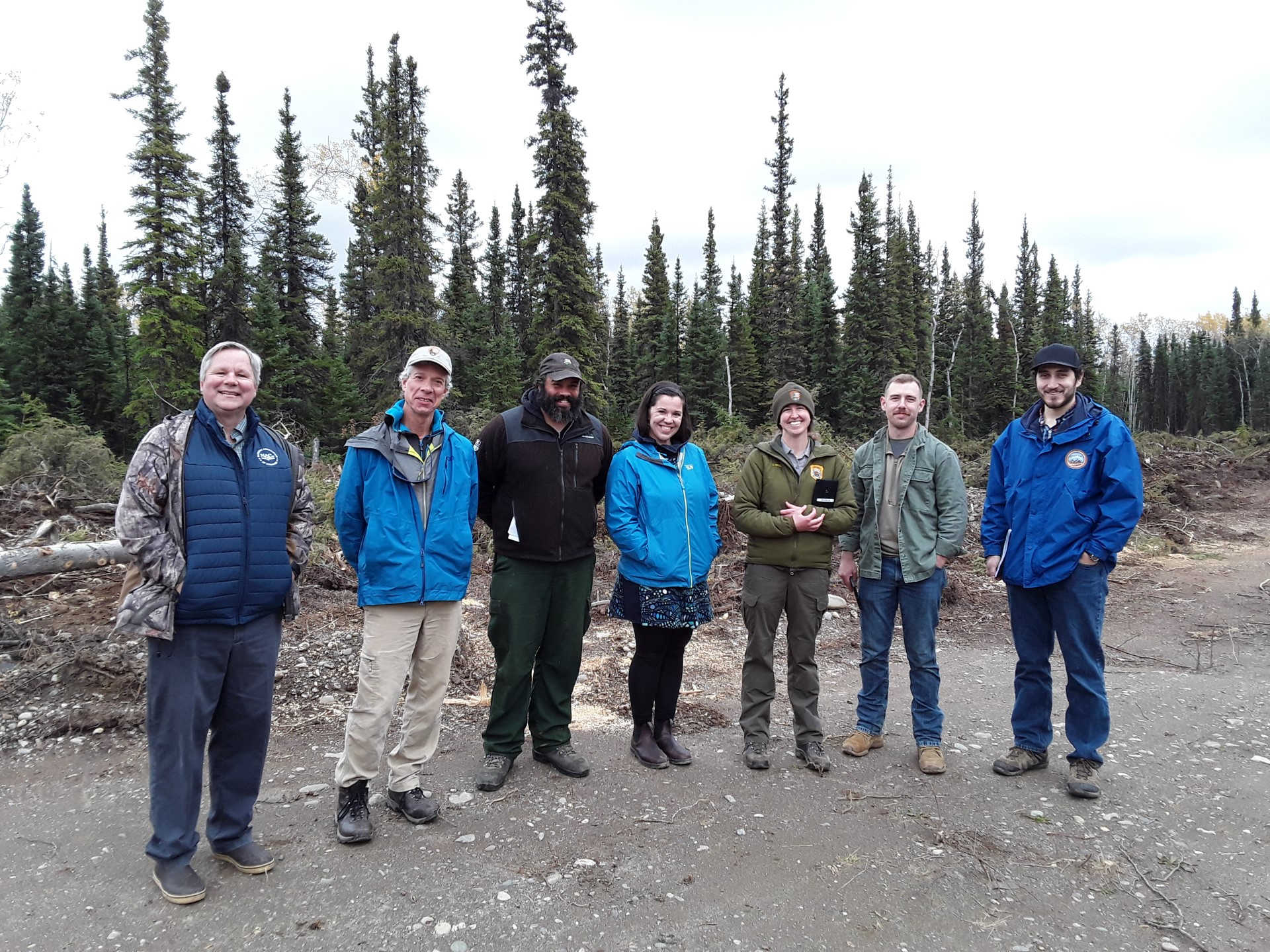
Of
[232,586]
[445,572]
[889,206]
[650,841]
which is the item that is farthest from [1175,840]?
[889,206]

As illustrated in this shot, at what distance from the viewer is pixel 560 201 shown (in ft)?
74.0

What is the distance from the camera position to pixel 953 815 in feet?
12.2

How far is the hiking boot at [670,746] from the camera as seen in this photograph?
171 inches

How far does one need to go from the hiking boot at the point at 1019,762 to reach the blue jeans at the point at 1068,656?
1.7 inches

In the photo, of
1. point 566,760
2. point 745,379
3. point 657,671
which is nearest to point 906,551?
point 657,671

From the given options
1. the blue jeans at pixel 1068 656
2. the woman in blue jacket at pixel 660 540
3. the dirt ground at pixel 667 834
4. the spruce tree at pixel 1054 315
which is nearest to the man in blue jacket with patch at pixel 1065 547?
the blue jeans at pixel 1068 656

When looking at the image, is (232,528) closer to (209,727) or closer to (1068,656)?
(209,727)

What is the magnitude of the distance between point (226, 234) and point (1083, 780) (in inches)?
1508

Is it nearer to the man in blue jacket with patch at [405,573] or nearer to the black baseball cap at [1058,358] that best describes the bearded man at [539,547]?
the man in blue jacket with patch at [405,573]

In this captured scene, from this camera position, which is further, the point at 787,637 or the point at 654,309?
the point at 654,309

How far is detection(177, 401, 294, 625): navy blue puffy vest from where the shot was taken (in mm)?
2963

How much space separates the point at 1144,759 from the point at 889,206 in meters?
→ 65.7

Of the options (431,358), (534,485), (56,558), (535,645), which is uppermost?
(431,358)

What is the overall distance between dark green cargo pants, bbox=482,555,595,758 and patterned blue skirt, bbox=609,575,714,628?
0.77ft
